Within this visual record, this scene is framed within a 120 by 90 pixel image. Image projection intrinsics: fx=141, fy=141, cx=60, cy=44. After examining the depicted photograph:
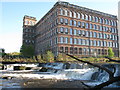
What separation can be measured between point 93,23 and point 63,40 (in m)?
17.1

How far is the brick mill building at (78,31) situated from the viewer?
50.0 meters

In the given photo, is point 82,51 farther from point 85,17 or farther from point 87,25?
point 85,17

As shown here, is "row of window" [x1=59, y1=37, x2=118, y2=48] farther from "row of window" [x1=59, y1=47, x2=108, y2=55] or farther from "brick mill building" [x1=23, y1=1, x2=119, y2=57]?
"row of window" [x1=59, y1=47, x2=108, y2=55]

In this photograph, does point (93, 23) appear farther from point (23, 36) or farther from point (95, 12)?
point (23, 36)

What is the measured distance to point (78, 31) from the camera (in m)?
53.9

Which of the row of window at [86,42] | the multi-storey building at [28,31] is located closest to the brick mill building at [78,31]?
the row of window at [86,42]

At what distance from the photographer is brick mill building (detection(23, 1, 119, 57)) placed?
164ft

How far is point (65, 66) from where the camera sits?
105ft

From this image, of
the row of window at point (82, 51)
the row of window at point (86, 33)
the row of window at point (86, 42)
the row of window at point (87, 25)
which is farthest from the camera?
the row of window at point (87, 25)

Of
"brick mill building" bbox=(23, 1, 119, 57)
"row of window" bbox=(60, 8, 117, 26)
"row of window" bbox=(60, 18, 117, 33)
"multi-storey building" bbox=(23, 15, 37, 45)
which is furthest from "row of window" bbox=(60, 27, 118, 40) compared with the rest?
"multi-storey building" bbox=(23, 15, 37, 45)

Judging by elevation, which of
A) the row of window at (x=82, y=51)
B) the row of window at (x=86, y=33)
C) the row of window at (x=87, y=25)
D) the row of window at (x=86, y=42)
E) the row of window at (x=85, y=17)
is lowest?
the row of window at (x=82, y=51)

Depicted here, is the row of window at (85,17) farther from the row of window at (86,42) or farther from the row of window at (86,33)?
the row of window at (86,42)

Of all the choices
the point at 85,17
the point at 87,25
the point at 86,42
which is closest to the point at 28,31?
the point at 85,17

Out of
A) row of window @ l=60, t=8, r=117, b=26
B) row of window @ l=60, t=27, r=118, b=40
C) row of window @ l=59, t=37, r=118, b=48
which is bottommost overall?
row of window @ l=59, t=37, r=118, b=48
